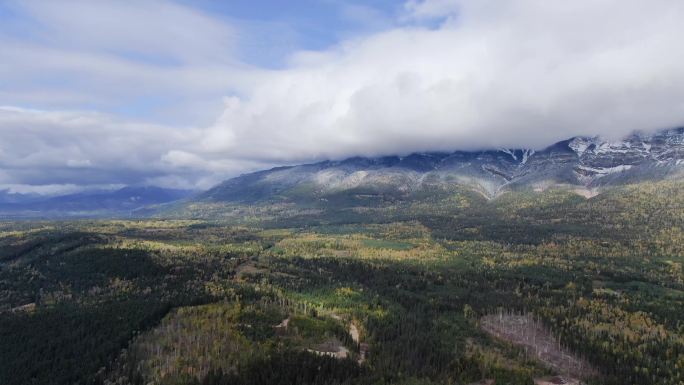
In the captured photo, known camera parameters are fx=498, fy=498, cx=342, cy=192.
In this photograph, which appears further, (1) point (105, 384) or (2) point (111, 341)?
(2) point (111, 341)

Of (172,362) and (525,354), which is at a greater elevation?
(172,362)

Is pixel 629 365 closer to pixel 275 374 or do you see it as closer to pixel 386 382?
pixel 386 382

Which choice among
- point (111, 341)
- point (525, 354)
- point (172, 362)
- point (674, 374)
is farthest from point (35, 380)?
point (674, 374)

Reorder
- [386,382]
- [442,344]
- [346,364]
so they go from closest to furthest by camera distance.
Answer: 1. [386,382]
2. [346,364]
3. [442,344]

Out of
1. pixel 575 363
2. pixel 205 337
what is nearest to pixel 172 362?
pixel 205 337

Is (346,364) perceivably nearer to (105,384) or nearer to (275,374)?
(275,374)

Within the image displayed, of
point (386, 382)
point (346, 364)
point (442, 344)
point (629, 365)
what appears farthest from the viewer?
point (442, 344)

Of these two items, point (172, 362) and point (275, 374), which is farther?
point (172, 362)

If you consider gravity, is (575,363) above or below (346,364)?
below

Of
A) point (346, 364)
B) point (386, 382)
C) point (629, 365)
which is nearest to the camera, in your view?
point (386, 382)
